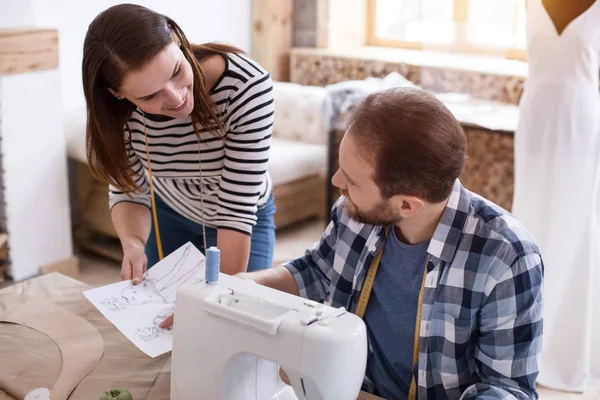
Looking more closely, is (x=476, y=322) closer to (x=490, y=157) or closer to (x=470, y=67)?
(x=490, y=157)

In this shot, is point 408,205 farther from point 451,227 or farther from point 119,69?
point 119,69

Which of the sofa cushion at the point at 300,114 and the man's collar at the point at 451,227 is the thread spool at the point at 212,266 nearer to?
the man's collar at the point at 451,227

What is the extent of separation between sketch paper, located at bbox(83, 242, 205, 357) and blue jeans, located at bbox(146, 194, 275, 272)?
0.82 ft

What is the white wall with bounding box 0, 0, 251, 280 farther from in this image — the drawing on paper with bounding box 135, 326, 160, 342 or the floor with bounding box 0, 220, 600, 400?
the drawing on paper with bounding box 135, 326, 160, 342

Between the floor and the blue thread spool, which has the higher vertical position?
the blue thread spool

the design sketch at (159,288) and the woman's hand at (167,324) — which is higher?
the design sketch at (159,288)

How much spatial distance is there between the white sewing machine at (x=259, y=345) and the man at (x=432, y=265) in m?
0.27

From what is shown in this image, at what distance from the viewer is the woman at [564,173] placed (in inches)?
94.5

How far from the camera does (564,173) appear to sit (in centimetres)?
248

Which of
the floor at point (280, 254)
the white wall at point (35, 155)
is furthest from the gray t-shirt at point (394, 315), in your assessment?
the white wall at point (35, 155)

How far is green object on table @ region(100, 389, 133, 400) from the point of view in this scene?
115 cm

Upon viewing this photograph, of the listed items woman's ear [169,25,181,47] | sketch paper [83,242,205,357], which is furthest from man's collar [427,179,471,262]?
woman's ear [169,25,181,47]

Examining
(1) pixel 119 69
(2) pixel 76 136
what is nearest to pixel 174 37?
(1) pixel 119 69

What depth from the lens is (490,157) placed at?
11.5 feet
